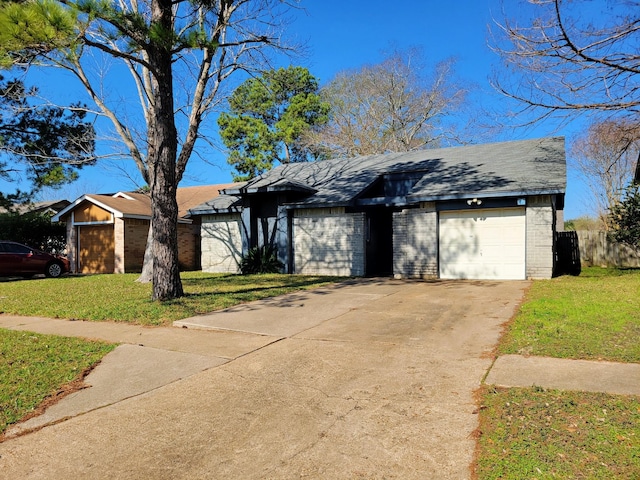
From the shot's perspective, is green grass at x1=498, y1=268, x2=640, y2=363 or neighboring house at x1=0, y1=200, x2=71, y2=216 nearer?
green grass at x1=498, y1=268, x2=640, y2=363

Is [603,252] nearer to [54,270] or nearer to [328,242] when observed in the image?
[328,242]

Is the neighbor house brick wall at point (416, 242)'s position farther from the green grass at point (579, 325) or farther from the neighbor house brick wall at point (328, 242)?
the green grass at point (579, 325)

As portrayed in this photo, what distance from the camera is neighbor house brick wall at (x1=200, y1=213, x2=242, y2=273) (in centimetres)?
1927

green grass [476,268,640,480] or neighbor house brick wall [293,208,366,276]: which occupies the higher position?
neighbor house brick wall [293,208,366,276]

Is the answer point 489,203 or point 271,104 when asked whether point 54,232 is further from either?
point 489,203

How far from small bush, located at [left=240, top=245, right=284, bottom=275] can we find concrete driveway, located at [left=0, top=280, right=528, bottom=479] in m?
10.3

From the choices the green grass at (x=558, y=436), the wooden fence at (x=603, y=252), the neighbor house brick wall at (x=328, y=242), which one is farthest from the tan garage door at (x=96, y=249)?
the wooden fence at (x=603, y=252)

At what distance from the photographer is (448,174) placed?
15.8m

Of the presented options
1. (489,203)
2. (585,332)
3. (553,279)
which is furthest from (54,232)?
(585,332)

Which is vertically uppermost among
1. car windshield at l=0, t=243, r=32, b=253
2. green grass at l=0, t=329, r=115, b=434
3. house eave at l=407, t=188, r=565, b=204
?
house eave at l=407, t=188, r=565, b=204

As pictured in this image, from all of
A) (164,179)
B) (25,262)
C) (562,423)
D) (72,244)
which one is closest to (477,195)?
(164,179)

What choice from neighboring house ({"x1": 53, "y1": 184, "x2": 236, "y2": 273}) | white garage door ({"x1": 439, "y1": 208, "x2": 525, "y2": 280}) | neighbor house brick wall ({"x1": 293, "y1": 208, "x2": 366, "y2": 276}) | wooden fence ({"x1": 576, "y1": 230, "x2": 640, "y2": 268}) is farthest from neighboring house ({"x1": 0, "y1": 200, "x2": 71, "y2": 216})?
wooden fence ({"x1": 576, "y1": 230, "x2": 640, "y2": 268})

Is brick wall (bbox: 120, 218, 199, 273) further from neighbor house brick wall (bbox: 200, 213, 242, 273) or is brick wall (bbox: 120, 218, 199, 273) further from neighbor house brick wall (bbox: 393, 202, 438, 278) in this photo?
neighbor house brick wall (bbox: 393, 202, 438, 278)

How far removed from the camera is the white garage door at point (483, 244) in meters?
13.3
